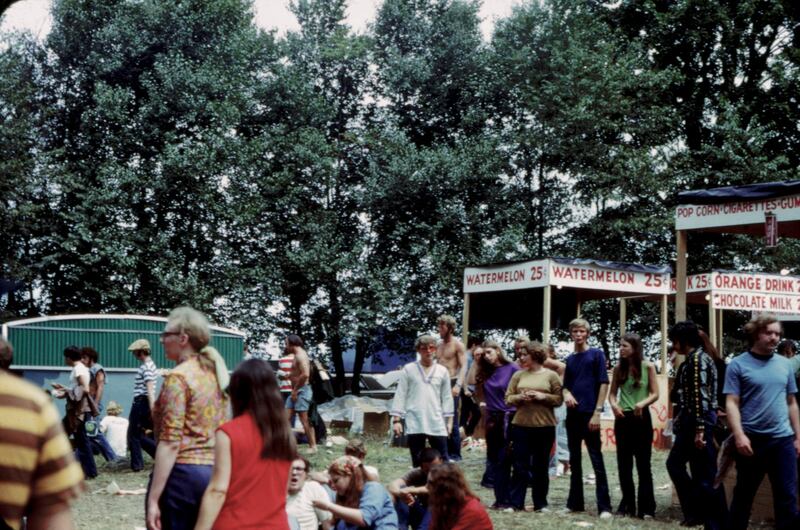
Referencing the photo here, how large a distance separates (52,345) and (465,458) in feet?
34.0

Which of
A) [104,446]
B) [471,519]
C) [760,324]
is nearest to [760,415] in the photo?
[760,324]

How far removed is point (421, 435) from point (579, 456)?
4.98ft

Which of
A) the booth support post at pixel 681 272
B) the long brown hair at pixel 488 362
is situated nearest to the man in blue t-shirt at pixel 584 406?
the long brown hair at pixel 488 362

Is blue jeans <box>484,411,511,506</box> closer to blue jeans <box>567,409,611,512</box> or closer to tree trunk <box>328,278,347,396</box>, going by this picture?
blue jeans <box>567,409,611,512</box>

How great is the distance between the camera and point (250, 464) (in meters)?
4.83

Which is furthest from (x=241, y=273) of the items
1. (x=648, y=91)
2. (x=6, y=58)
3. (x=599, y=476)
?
(x=599, y=476)

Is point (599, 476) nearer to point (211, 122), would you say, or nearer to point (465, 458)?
point (465, 458)

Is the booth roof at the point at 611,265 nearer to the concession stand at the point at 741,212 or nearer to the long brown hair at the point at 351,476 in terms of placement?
the concession stand at the point at 741,212

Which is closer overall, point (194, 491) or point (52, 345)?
point (194, 491)

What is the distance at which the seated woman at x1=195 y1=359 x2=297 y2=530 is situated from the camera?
4812mm

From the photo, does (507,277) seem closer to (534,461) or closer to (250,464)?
(534,461)

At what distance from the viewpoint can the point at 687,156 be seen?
31.5m

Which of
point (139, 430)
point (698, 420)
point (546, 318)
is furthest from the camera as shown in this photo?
point (546, 318)

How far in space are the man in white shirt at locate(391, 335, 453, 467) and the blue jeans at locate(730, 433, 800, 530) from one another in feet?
11.8
